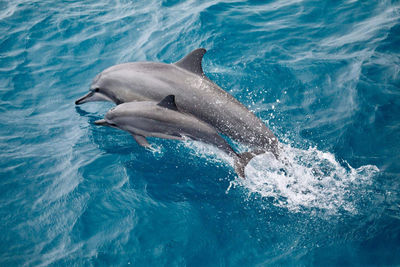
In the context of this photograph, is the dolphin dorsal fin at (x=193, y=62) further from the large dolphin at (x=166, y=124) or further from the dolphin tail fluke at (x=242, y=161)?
the dolphin tail fluke at (x=242, y=161)

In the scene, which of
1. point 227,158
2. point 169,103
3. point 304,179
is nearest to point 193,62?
point 169,103

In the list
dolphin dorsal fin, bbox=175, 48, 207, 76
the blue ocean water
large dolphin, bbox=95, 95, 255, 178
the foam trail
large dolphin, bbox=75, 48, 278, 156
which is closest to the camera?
the blue ocean water

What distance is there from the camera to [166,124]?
5.25m

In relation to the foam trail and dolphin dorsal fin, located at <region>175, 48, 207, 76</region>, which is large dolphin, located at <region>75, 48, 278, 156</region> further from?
the foam trail

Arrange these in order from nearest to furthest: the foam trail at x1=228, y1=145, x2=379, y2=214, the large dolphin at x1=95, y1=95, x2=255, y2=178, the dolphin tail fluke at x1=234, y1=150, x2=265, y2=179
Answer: the foam trail at x1=228, y1=145, x2=379, y2=214 → the dolphin tail fluke at x1=234, y1=150, x2=265, y2=179 → the large dolphin at x1=95, y1=95, x2=255, y2=178

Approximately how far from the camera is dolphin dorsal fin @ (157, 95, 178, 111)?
17.1ft

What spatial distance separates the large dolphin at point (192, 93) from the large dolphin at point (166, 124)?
289 millimetres

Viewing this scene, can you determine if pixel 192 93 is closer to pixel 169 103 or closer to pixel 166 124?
pixel 169 103

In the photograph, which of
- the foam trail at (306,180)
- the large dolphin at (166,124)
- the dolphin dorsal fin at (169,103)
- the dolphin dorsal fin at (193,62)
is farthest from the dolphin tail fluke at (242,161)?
the dolphin dorsal fin at (193,62)

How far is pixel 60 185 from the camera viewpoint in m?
5.64

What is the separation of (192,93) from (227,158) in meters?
1.31

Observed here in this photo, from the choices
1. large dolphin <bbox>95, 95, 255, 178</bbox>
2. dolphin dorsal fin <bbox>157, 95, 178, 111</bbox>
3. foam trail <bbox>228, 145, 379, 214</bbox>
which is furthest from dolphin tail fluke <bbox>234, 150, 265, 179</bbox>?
dolphin dorsal fin <bbox>157, 95, 178, 111</bbox>

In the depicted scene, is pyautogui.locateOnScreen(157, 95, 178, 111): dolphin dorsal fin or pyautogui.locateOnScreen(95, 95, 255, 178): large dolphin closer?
pyautogui.locateOnScreen(95, 95, 255, 178): large dolphin

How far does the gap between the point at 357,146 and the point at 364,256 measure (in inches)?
86.6
